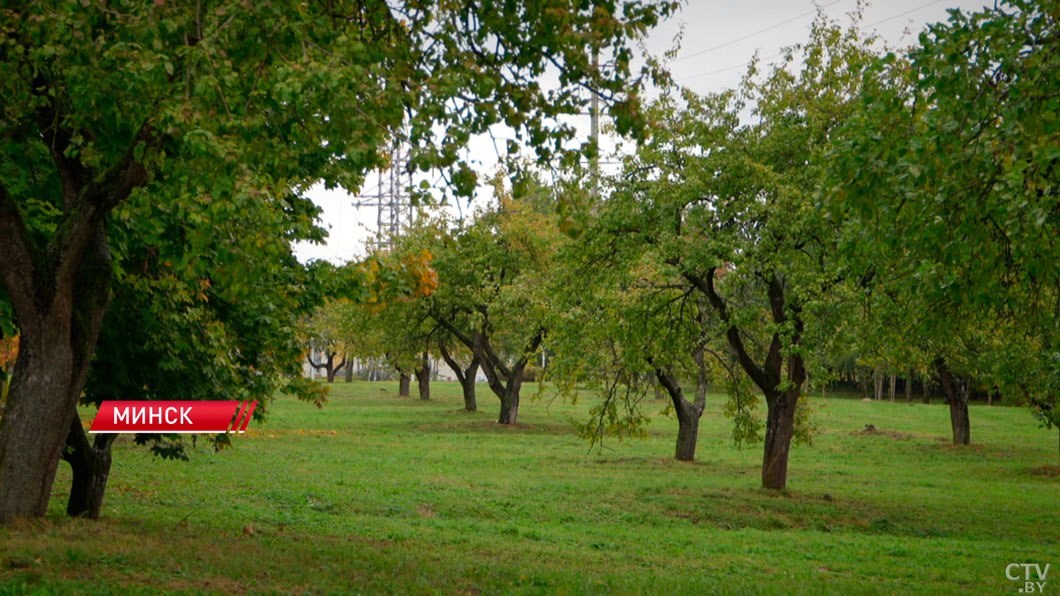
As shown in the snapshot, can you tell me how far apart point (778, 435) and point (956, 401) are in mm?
18240

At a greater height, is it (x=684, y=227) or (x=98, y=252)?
(x=684, y=227)

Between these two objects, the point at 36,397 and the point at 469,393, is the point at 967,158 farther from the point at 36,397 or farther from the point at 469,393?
the point at 469,393

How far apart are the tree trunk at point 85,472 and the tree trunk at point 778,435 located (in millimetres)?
12416

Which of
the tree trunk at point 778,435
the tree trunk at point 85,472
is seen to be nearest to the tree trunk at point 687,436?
the tree trunk at point 778,435

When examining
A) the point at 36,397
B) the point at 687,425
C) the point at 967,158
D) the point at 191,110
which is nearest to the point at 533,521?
the point at 36,397

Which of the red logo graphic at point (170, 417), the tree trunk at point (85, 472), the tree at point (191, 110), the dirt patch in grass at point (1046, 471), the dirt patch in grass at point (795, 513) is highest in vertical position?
the tree at point (191, 110)

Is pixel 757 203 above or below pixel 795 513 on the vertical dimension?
above

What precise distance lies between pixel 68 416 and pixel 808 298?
11.3 m

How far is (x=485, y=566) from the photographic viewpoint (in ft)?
34.6

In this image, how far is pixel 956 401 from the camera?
34562 mm

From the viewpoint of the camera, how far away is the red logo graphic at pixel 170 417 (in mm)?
11211

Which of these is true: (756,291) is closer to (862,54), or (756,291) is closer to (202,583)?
(862,54)

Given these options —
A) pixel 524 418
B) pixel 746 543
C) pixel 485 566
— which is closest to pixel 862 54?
pixel 746 543

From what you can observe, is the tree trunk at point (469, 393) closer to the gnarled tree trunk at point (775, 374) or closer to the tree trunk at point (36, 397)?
the gnarled tree trunk at point (775, 374)
